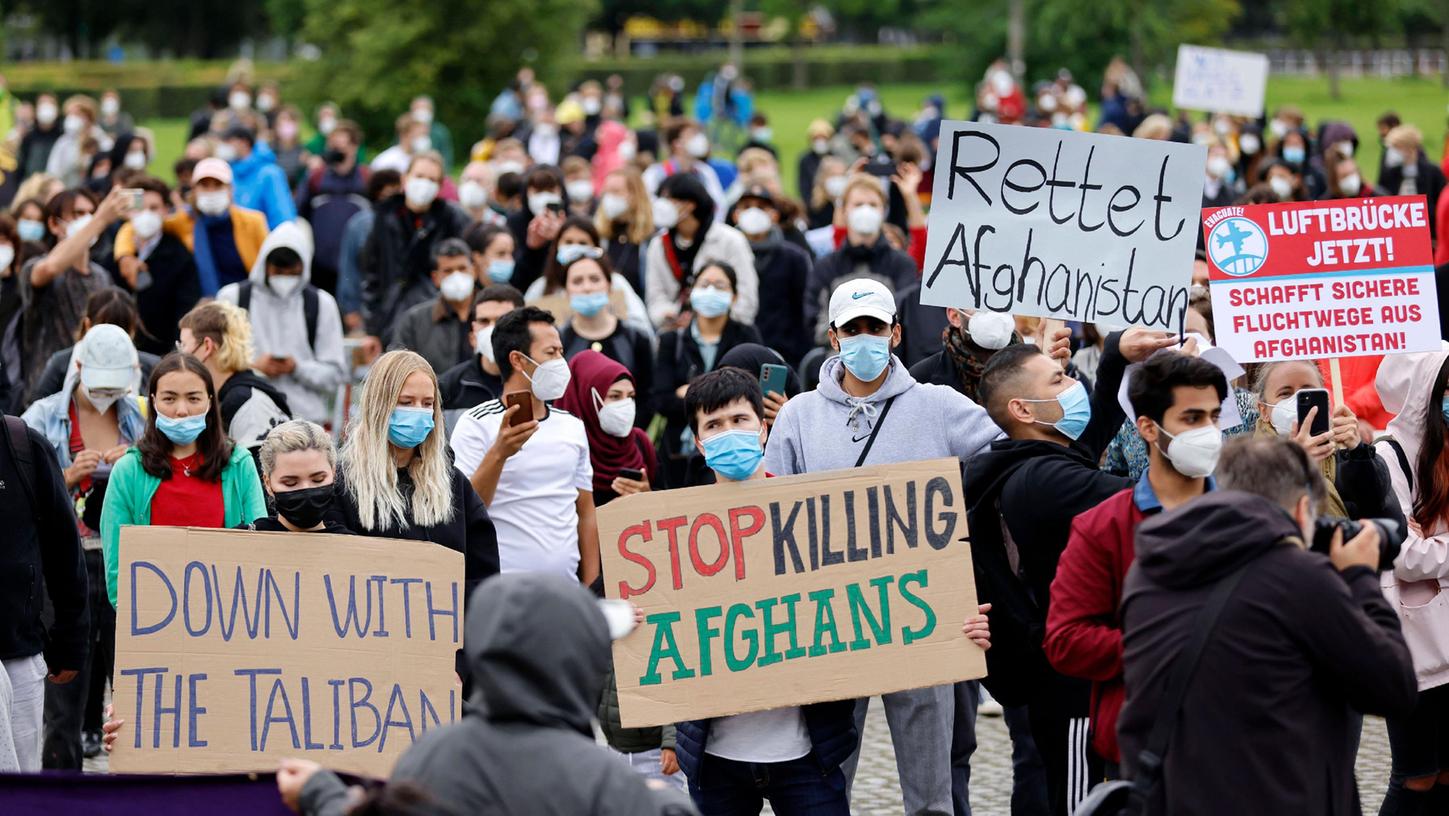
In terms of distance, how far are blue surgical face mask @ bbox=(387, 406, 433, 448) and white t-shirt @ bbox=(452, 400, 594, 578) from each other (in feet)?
2.82

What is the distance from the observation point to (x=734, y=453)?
238 inches

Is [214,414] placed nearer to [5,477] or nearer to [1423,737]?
[5,477]

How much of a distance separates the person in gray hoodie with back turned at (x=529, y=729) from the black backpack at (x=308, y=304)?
7.06 m

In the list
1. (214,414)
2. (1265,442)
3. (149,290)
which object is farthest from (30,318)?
(1265,442)

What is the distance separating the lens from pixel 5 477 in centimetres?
614

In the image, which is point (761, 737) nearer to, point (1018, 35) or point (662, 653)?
point (662, 653)

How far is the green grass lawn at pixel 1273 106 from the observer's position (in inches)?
1635

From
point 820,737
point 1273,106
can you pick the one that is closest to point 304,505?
point 820,737

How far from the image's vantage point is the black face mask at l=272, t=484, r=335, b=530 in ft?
19.1

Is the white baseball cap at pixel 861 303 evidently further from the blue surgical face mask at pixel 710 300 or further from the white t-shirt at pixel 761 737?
the blue surgical face mask at pixel 710 300

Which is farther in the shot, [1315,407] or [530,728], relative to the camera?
[1315,407]

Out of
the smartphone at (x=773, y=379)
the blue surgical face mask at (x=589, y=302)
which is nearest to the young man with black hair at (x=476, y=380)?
the blue surgical face mask at (x=589, y=302)

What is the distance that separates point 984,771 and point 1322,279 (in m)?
2.58

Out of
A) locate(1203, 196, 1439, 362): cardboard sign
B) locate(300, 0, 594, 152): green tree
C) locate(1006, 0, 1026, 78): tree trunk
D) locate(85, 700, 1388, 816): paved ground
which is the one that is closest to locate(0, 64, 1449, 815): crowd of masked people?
locate(1203, 196, 1439, 362): cardboard sign
